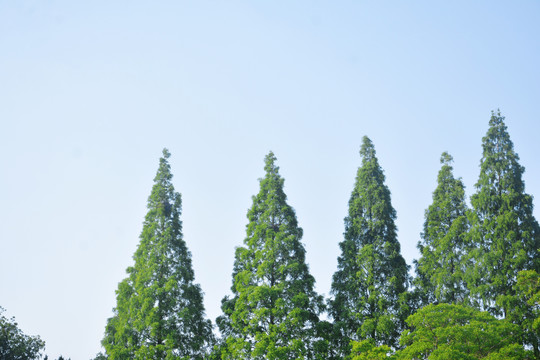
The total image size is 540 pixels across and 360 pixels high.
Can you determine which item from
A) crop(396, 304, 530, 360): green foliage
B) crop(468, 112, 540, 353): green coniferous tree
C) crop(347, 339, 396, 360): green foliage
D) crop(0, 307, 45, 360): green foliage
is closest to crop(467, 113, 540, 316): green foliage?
crop(468, 112, 540, 353): green coniferous tree

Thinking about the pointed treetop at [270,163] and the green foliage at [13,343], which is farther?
the green foliage at [13,343]

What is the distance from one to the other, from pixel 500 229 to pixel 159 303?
17.5 meters

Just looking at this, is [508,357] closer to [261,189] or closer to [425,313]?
[425,313]

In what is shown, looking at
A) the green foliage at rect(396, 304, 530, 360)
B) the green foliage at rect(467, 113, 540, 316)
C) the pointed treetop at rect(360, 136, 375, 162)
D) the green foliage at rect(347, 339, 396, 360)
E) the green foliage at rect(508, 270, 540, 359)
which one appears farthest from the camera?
the pointed treetop at rect(360, 136, 375, 162)

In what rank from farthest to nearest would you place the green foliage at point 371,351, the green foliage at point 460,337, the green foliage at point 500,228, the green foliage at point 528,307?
1. the green foliage at point 500,228
2. the green foliage at point 528,307
3. the green foliage at point 371,351
4. the green foliage at point 460,337

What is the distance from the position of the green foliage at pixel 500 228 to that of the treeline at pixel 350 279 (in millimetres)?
55

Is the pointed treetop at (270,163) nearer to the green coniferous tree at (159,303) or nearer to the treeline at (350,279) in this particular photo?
the treeline at (350,279)

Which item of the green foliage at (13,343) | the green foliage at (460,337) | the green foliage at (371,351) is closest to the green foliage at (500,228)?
the green foliage at (460,337)

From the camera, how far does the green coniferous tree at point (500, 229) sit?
81.8 feet

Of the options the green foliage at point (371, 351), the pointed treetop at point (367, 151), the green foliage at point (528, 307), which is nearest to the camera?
the green foliage at point (371, 351)

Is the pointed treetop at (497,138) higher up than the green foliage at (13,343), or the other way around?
the pointed treetop at (497,138)

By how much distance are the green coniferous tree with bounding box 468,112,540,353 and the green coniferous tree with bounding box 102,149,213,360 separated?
14.0 meters

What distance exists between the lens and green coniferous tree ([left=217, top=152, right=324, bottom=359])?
24.0 metres

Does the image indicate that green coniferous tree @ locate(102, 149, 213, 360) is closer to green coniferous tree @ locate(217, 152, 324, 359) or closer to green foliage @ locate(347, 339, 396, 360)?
green coniferous tree @ locate(217, 152, 324, 359)
